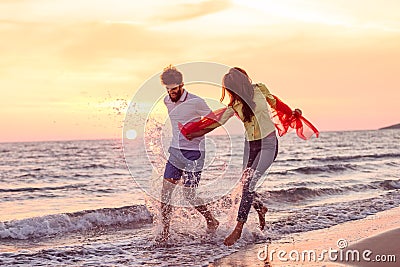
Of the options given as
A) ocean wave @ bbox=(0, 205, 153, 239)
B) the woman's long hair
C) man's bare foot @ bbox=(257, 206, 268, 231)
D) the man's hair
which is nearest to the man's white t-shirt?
the man's hair

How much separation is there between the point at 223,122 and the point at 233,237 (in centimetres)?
156

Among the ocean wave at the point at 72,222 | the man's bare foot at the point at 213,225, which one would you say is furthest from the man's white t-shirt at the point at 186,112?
the ocean wave at the point at 72,222

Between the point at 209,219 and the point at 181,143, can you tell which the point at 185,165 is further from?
the point at 209,219

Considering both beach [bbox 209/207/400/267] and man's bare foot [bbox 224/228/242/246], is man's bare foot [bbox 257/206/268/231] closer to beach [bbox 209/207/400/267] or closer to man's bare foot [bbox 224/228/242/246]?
beach [bbox 209/207/400/267]

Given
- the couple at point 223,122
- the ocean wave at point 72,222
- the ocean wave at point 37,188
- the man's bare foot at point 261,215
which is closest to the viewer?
the couple at point 223,122

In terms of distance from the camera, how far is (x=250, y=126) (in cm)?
741

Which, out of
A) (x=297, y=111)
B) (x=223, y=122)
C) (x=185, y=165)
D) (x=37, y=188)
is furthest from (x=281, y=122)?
(x=37, y=188)

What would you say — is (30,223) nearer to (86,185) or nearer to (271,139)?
(271,139)

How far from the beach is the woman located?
0.63 meters

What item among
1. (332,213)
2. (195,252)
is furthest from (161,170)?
(332,213)

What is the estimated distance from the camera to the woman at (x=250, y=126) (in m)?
7.16

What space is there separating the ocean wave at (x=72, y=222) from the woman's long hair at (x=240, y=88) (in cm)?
427

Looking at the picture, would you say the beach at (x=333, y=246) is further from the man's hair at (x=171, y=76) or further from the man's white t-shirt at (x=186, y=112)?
the man's hair at (x=171, y=76)

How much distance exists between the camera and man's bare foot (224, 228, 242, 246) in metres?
7.55
